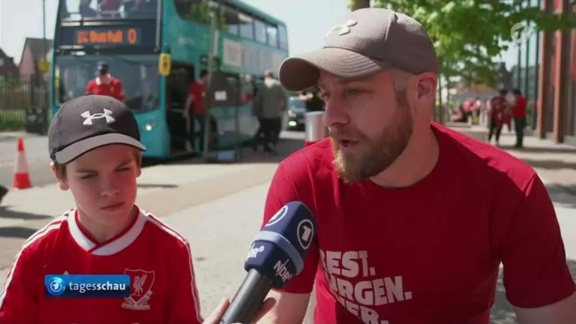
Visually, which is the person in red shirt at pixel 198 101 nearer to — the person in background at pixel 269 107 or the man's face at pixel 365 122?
the person in background at pixel 269 107

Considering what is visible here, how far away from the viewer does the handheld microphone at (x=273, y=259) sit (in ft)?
5.13

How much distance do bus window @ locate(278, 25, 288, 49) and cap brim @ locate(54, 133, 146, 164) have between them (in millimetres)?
23403

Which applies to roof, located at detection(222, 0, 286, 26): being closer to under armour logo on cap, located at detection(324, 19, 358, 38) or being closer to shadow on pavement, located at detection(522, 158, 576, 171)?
shadow on pavement, located at detection(522, 158, 576, 171)

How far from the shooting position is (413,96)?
243 centimetres

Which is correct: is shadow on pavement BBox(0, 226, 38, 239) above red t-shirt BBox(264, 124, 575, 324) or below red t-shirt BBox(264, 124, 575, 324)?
below

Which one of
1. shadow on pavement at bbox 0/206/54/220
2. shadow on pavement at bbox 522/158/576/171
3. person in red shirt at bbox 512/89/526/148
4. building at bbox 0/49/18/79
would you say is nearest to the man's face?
shadow on pavement at bbox 0/206/54/220

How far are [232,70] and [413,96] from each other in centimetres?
1801

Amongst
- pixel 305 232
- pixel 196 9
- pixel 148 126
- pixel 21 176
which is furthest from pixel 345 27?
pixel 196 9

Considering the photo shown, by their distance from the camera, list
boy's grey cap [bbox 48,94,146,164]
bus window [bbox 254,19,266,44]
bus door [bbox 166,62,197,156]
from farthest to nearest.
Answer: bus window [bbox 254,19,266,44]
bus door [bbox 166,62,197,156]
boy's grey cap [bbox 48,94,146,164]

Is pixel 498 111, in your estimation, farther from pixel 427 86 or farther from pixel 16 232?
pixel 427 86

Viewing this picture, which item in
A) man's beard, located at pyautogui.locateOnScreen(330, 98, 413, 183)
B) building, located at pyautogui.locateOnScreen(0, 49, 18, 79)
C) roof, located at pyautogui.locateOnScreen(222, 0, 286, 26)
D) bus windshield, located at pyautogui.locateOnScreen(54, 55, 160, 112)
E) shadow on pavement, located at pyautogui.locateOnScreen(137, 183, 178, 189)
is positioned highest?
roof, located at pyautogui.locateOnScreen(222, 0, 286, 26)

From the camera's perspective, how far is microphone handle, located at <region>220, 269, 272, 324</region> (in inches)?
60.8

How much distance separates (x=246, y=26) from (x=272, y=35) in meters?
3.10

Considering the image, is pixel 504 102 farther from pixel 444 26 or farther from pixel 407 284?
pixel 407 284
